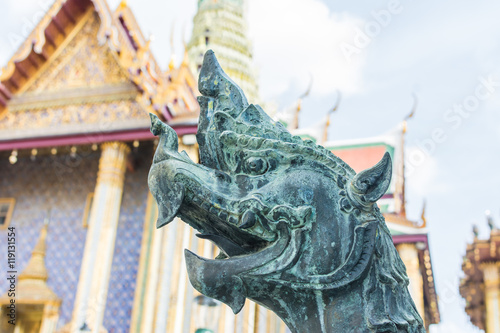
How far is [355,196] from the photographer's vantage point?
105cm

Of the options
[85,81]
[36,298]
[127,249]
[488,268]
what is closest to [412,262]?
[127,249]

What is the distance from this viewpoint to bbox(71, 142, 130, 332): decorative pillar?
603 cm

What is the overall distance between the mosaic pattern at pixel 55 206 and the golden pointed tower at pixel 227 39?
5.70m

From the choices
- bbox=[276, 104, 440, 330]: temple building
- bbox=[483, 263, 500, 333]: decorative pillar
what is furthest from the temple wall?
bbox=[483, 263, 500, 333]: decorative pillar

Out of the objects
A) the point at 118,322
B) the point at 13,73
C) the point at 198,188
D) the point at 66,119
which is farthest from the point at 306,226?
the point at 13,73

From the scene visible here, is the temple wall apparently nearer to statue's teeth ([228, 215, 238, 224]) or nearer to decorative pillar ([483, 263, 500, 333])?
statue's teeth ([228, 215, 238, 224])

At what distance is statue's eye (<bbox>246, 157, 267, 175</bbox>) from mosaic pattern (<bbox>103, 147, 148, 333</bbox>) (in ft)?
19.3

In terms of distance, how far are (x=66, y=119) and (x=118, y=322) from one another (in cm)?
272

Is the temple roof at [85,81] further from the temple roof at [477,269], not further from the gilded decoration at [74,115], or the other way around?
the temple roof at [477,269]

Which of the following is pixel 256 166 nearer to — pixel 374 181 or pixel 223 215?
pixel 223 215

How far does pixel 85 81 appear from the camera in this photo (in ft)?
25.0

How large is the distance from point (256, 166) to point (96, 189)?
19.6 feet

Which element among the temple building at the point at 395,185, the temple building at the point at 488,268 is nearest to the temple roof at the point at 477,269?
the temple building at the point at 488,268

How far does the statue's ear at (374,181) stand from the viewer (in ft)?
3.33
